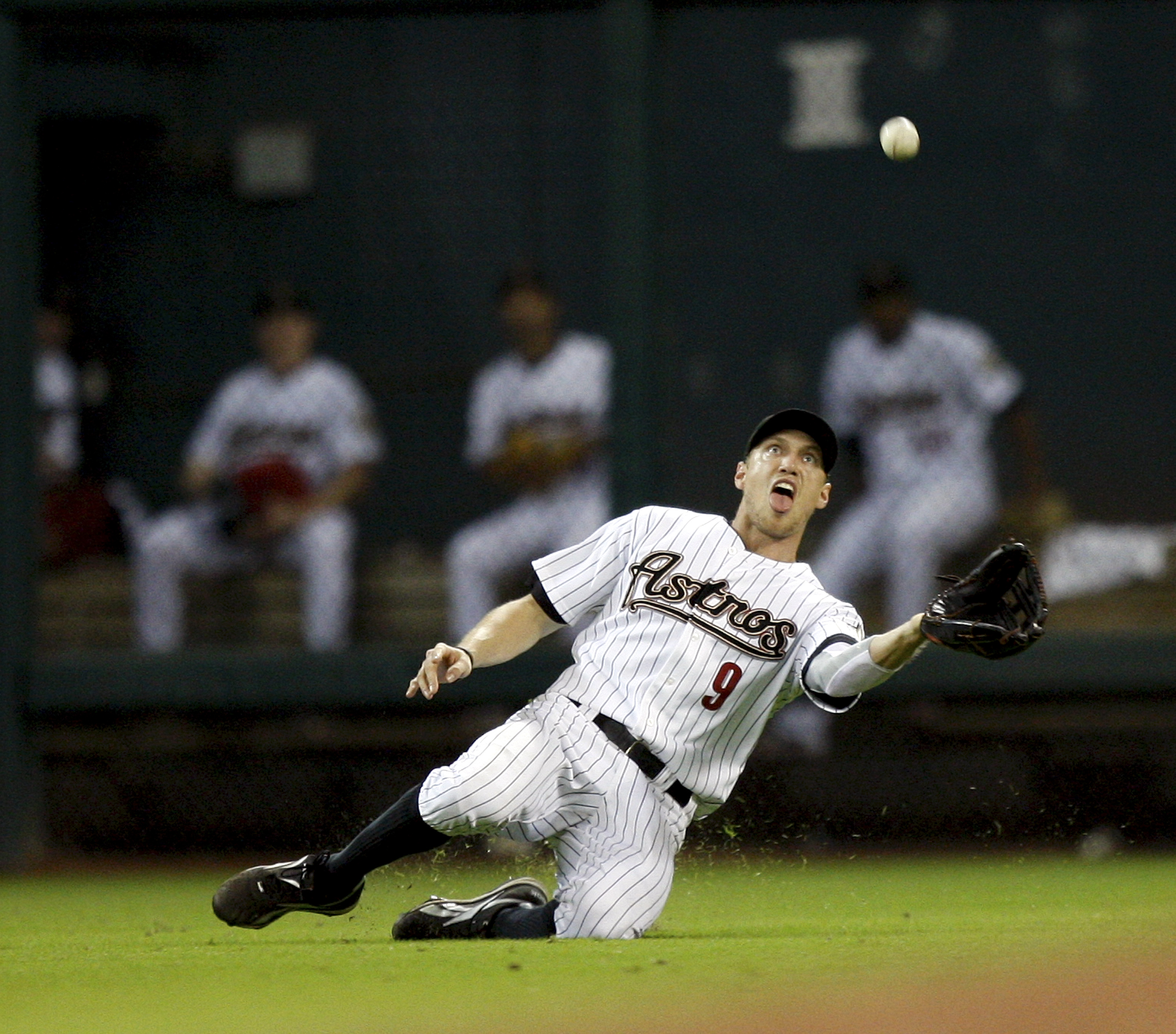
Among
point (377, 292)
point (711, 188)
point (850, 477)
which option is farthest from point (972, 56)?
point (377, 292)

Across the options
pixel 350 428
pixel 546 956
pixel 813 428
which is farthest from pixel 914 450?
pixel 546 956

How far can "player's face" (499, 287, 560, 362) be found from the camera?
21.0ft

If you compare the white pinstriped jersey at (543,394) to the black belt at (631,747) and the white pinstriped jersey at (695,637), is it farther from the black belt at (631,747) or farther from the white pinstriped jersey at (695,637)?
the black belt at (631,747)

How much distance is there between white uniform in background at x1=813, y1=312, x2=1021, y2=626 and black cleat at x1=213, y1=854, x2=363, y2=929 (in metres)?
2.73

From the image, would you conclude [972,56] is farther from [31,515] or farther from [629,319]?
[31,515]

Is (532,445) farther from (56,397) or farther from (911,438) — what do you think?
(56,397)

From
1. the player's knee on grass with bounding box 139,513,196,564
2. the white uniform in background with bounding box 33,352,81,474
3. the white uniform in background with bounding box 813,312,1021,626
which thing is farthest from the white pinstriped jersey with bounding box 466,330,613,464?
the white uniform in background with bounding box 33,352,81,474

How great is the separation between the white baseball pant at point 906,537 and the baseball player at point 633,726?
2244mm

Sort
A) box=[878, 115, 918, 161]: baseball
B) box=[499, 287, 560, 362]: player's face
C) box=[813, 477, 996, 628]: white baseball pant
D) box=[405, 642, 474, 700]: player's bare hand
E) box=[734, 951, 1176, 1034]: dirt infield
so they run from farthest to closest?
1. box=[499, 287, 560, 362]: player's face
2. box=[813, 477, 996, 628]: white baseball pant
3. box=[878, 115, 918, 161]: baseball
4. box=[405, 642, 474, 700]: player's bare hand
5. box=[734, 951, 1176, 1034]: dirt infield

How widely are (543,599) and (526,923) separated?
70cm

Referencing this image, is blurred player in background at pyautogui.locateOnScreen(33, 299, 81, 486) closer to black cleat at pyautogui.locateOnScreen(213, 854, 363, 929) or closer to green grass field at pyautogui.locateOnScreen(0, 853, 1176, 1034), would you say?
green grass field at pyautogui.locateOnScreen(0, 853, 1176, 1034)

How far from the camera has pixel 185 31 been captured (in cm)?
670

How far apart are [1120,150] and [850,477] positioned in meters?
1.47

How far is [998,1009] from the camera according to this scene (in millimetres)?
2779
